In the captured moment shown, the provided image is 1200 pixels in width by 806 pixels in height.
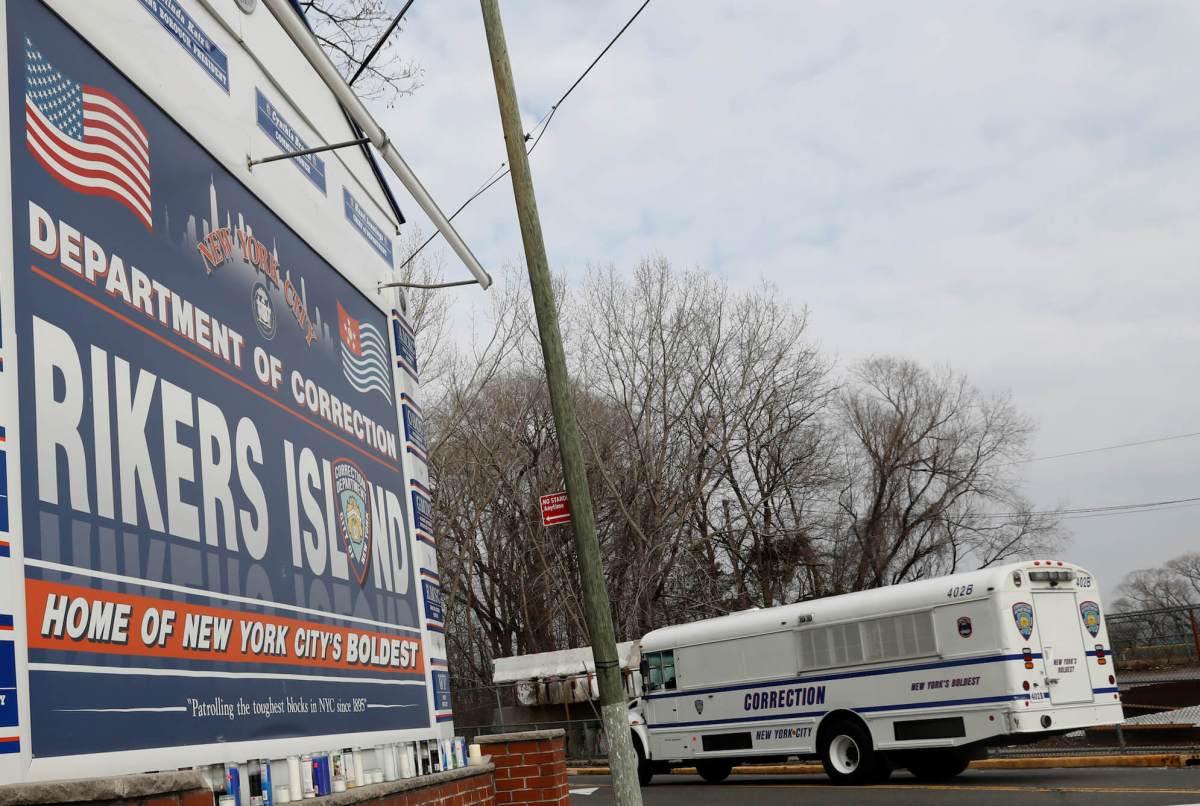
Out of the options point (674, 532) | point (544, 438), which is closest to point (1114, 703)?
point (674, 532)

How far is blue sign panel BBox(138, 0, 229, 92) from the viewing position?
6174 millimetres

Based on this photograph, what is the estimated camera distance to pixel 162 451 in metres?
5.34

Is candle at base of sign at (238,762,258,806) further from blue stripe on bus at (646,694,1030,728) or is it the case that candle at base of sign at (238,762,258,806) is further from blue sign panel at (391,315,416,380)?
blue stripe on bus at (646,694,1030,728)

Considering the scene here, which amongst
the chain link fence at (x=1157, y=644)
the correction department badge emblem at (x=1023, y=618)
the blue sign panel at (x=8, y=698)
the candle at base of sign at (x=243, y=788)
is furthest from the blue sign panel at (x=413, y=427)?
the chain link fence at (x=1157, y=644)

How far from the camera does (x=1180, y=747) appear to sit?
16.6 metres

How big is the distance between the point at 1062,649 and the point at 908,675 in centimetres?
208

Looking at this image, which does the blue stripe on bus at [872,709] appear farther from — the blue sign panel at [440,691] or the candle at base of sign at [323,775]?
the candle at base of sign at [323,775]

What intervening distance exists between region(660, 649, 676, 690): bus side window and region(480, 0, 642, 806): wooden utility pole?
1176 cm

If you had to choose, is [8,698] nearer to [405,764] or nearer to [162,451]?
[162,451]

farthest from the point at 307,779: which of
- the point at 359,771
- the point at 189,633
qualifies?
the point at 189,633

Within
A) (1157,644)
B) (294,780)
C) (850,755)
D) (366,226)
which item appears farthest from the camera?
(1157,644)

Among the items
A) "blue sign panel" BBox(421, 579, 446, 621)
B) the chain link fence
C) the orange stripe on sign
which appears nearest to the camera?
the orange stripe on sign

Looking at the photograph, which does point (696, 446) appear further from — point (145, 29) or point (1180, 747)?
point (145, 29)

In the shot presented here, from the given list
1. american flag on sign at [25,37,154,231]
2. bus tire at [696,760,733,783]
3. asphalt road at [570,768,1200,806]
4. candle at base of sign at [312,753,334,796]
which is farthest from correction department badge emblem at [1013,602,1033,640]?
american flag on sign at [25,37,154,231]
